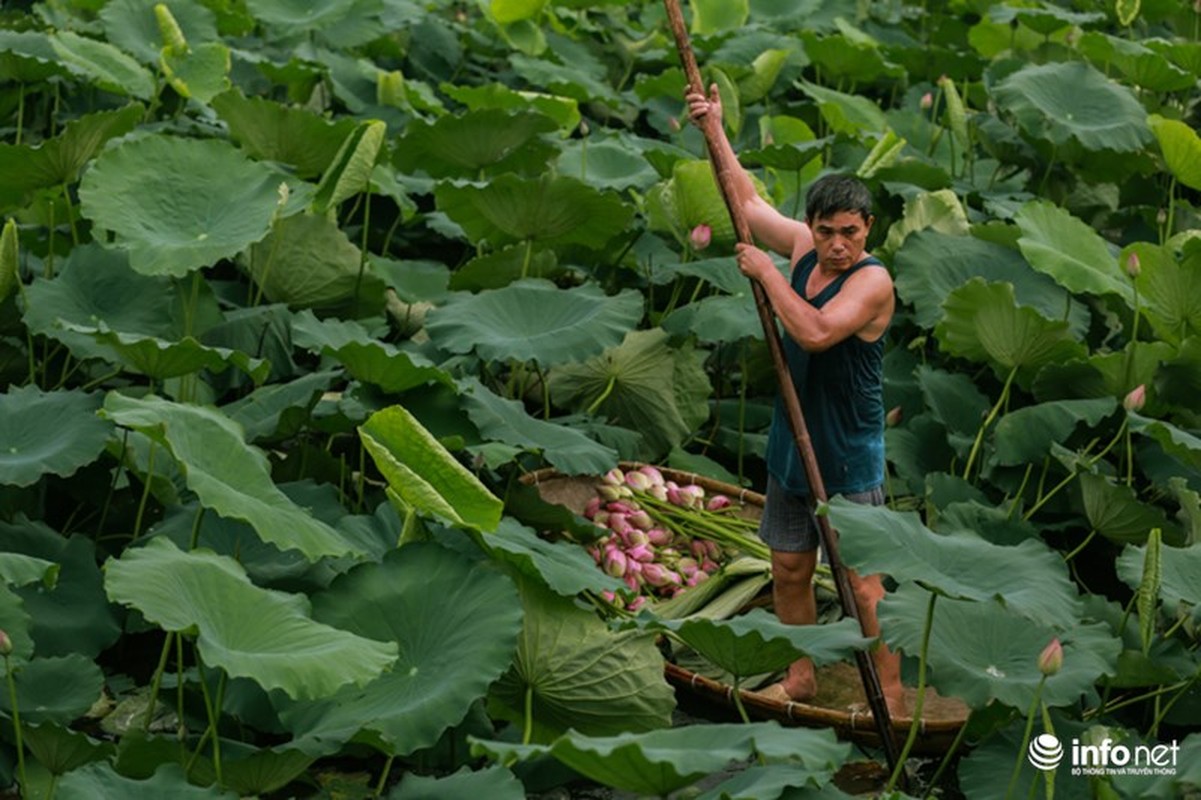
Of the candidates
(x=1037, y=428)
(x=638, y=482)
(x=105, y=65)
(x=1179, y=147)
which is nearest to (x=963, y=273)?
(x=1037, y=428)

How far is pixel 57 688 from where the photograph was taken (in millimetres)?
2809

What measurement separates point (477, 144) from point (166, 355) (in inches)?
50.4

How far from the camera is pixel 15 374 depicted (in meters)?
3.75

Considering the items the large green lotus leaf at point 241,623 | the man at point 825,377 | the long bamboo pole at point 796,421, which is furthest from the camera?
the man at point 825,377

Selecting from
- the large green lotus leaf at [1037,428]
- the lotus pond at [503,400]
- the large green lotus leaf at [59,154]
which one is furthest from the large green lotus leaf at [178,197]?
the large green lotus leaf at [1037,428]

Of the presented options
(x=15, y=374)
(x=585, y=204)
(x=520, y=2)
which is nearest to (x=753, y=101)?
(x=520, y=2)

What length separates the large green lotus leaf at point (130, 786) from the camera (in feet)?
7.84

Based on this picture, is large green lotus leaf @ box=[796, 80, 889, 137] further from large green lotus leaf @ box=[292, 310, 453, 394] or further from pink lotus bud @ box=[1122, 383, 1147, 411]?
large green lotus leaf @ box=[292, 310, 453, 394]

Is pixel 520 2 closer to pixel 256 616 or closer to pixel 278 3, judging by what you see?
pixel 278 3

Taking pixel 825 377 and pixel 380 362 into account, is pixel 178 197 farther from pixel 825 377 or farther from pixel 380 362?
pixel 825 377

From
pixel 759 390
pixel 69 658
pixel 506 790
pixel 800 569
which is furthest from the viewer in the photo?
pixel 759 390

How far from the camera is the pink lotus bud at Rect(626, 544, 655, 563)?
11.5 feet

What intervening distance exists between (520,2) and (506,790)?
362cm

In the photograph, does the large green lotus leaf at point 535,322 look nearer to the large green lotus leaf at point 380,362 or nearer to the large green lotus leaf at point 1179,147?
the large green lotus leaf at point 380,362
